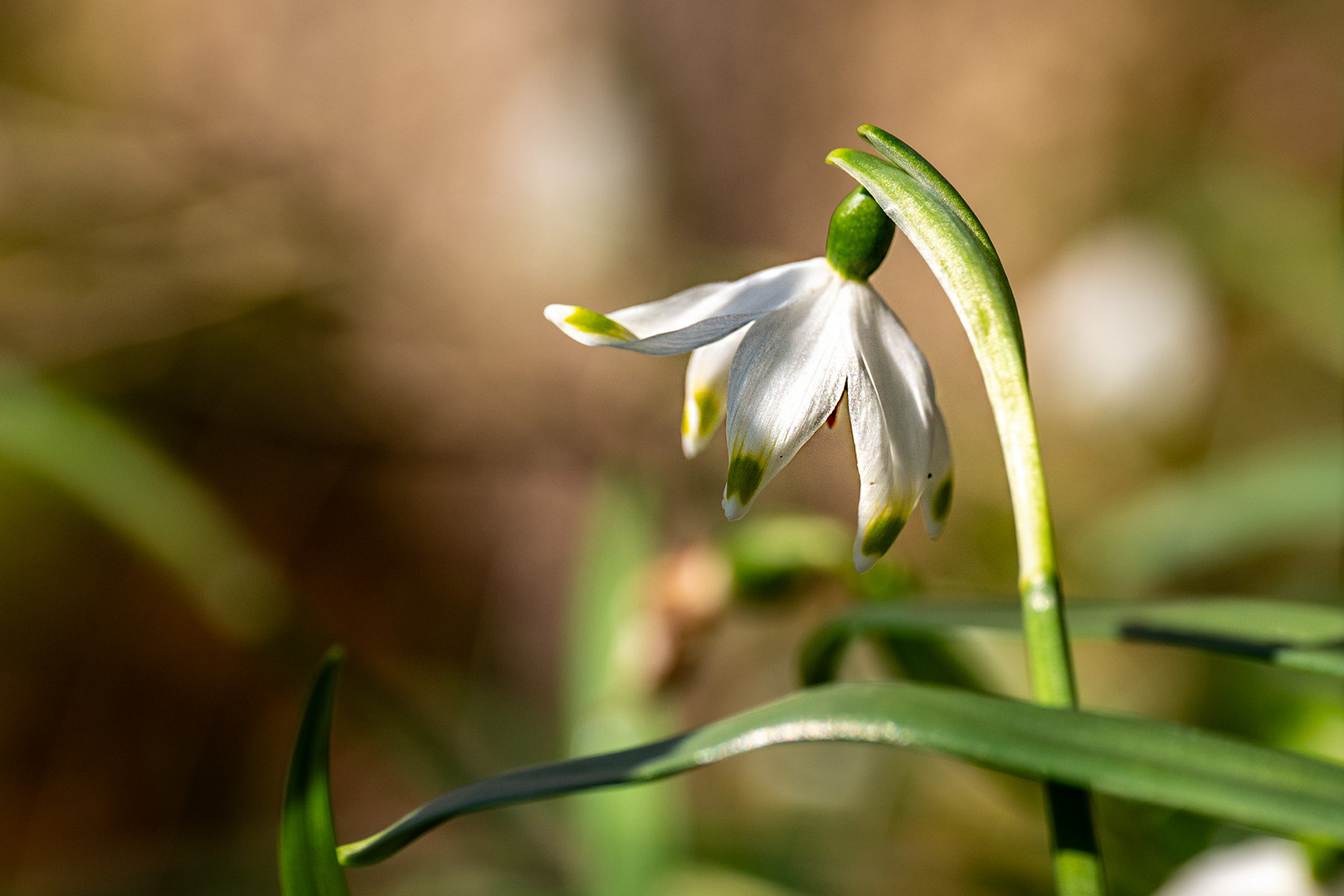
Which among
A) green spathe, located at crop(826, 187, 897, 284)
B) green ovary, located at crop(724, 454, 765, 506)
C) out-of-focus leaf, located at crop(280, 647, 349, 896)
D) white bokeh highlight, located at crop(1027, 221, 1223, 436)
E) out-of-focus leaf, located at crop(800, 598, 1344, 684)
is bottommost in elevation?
out-of-focus leaf, located at crop(280, 647, 349, 896)

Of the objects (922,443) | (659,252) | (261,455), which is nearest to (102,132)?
(261,455)

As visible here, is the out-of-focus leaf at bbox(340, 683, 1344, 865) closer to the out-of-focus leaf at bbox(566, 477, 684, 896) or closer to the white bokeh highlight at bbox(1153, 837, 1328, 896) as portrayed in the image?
the white bokeh highlight at bbox(1153, 837, 1328, 896)

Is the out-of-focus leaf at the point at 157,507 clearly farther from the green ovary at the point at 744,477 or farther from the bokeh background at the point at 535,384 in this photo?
the green ovary at the point at 744,477

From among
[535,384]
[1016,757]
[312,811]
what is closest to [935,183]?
[1016,757]

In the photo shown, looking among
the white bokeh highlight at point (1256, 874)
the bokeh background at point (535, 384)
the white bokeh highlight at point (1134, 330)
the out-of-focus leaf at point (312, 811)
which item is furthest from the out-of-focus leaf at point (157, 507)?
A: the white bokeh highlight at point (1134, 330)

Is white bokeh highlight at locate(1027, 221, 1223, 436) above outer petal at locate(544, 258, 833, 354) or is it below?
above

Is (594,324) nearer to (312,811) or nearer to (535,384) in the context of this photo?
(312,811)

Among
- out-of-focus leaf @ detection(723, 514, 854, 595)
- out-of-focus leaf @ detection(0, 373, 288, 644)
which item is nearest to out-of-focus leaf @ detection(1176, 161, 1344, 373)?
out-of-focus leaf @ detection(723, 514, 854, 595)

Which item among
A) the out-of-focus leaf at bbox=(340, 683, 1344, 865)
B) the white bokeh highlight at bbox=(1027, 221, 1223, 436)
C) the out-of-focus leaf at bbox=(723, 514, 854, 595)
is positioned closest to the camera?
the out-of-focus leaf at bbox=(340, 683, 1344, 865)
